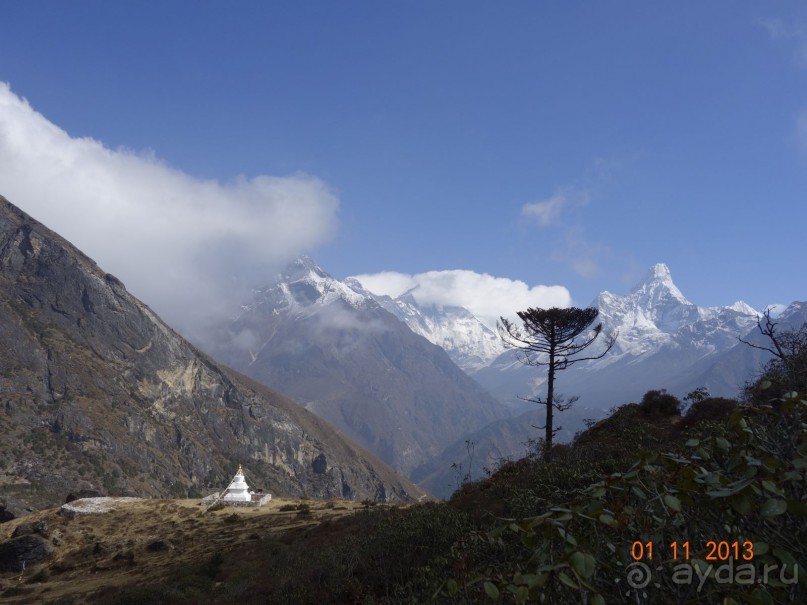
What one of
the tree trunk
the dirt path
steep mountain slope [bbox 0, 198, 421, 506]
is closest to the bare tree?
the tree trunk

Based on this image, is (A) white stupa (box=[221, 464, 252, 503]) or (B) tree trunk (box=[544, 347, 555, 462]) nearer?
(B) tree trunk (box=[544, 347, 555, 462])

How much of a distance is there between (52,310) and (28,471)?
83052mm

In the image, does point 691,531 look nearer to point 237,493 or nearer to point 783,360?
point 783,360

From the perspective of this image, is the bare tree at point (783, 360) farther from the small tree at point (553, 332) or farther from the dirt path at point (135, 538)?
the dirt path at point (135, 538)

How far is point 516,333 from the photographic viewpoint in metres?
27.4

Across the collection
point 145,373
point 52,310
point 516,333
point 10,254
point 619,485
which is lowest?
point 619,485

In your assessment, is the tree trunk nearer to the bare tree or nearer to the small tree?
the small tree

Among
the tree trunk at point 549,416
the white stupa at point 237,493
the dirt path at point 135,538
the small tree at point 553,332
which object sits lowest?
the dirt path at point 135,538

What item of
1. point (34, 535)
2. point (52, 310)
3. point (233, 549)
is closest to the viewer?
point (233, 549)

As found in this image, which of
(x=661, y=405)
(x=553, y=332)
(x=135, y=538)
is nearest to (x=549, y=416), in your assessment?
(x=553, y=332)

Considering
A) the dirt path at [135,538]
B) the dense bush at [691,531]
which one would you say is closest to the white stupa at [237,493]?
the dirt path at [135,538]

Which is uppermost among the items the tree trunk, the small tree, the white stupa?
the small tree

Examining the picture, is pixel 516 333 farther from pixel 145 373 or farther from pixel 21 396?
pixel 145 373

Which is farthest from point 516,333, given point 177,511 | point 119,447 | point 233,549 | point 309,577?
point 119,447
